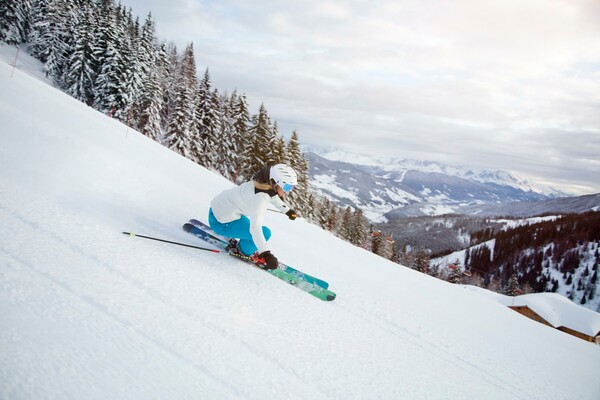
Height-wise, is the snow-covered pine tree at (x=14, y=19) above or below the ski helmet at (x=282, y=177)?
above

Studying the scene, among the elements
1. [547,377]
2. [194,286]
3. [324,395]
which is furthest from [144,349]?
[547,377]

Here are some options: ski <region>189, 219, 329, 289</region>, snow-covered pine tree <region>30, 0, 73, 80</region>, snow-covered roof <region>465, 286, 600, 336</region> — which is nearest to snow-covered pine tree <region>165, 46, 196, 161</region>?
snow-covered pine tree <region>30, 0, 73, 80</region>

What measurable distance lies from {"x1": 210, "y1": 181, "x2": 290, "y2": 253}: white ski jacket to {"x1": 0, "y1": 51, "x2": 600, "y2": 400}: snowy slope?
64 cm

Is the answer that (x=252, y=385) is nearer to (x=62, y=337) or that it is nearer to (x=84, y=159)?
(x=62, y=337)

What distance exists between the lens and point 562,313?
42906mm

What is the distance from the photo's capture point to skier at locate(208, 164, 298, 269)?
466 cm

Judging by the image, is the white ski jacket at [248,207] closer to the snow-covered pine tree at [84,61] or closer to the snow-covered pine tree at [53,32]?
the snow-covered pine tree at [84,61]

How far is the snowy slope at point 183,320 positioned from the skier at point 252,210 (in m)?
0.37

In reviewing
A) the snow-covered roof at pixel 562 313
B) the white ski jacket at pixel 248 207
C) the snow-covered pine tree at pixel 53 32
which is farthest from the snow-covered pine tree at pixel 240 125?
the snow-covered roof at pixel 562 313

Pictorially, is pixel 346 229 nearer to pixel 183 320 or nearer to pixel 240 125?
pixel 240 125

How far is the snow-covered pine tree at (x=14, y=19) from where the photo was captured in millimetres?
40031

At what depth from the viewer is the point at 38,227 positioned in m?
3.69

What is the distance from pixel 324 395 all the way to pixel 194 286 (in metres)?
1.95

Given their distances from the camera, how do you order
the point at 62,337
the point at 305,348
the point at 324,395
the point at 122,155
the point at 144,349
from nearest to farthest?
the point at 62,337 → the point at 144,349 → the point at 324,395 → the point at 305,348 → the point at 122,155
